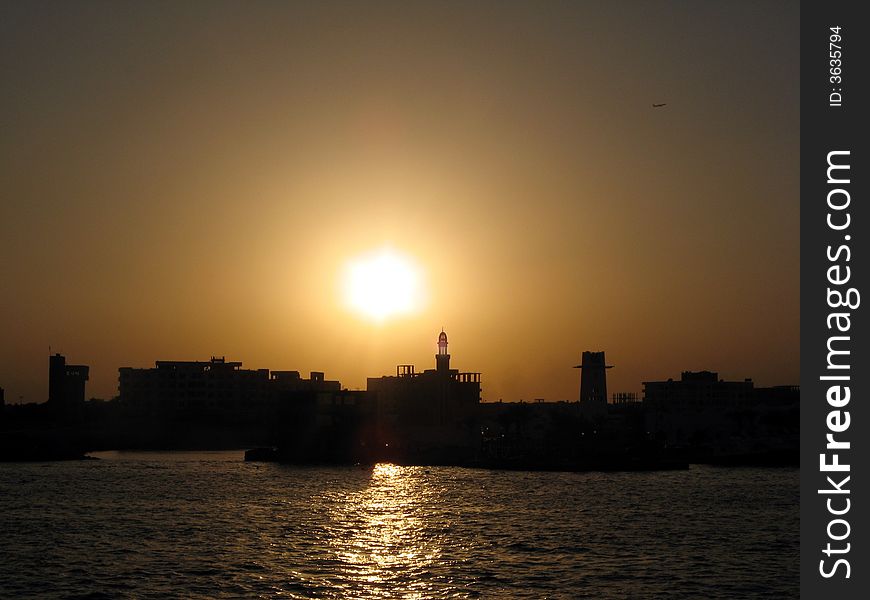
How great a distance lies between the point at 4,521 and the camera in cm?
6000

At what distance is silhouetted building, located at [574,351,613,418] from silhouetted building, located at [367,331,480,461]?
78.1 feet

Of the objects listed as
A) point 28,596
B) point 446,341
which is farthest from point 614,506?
point 446,341

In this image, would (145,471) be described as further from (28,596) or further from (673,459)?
(28,596)

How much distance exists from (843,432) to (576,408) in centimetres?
16371

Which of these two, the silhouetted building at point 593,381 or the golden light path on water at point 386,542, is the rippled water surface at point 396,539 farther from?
the silhouetted building at point 593,381

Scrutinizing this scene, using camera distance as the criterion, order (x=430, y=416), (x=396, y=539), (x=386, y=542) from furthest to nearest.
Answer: (x=430, y=416) < (x=396, y=539) < (x=386, y=542)

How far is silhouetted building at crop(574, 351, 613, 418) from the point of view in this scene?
18862 centimetres

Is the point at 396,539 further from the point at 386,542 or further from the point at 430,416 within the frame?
the point at 430,416

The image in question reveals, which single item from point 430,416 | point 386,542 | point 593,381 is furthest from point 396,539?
point 593,381

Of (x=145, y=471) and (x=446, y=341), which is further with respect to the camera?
(x=446, y=341)

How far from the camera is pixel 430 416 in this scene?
15950 cm

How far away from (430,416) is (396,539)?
108 meters

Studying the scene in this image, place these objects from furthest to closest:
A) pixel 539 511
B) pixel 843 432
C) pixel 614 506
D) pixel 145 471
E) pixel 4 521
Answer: pixel 145 471 < pixel 614 506 < pixel 539 511 < pixel 4 521 < pixel 843 432

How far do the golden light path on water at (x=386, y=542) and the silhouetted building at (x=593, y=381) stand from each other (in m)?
107
